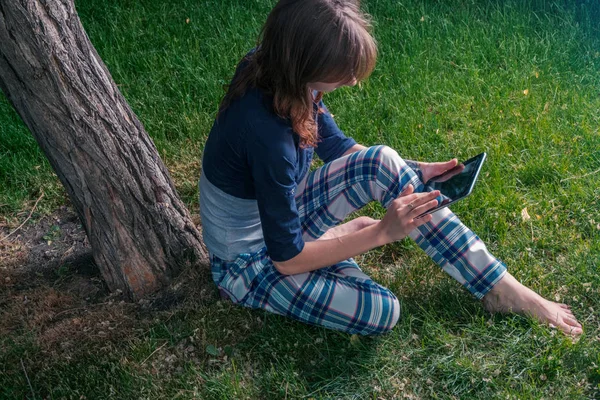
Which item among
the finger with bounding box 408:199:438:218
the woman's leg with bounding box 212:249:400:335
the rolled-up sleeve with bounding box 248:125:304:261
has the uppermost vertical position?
the rolled-up sleeve with bounding box 248:125:304:261

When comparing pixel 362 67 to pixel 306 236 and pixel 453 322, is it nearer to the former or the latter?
pixel 306 236

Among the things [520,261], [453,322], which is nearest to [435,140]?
[520,261]

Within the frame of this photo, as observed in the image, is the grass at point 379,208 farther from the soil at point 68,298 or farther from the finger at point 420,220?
the finger at point 420,220

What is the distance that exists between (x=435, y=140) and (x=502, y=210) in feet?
2.26

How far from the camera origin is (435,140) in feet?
13.2

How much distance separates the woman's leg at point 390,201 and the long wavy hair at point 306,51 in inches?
19.8

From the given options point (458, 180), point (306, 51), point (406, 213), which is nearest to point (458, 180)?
point (458, 180)

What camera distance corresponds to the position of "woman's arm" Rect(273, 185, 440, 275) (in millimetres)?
2609

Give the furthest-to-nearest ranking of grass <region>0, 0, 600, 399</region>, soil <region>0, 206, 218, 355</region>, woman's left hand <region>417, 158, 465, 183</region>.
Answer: soil <region>0, 206, 218, 355</region>
woman's left hand <region>417, 158, 465, 183</region>
grass <region>0, 0, 600, 399</region>

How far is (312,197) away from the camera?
303 cm

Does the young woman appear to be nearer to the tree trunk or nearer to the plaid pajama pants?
the plaid pajama pants

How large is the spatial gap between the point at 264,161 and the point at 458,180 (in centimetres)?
86

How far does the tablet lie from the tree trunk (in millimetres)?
1132

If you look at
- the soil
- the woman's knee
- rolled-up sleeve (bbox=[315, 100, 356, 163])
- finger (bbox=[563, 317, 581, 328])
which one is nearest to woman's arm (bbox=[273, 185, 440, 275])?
the woman's knee
